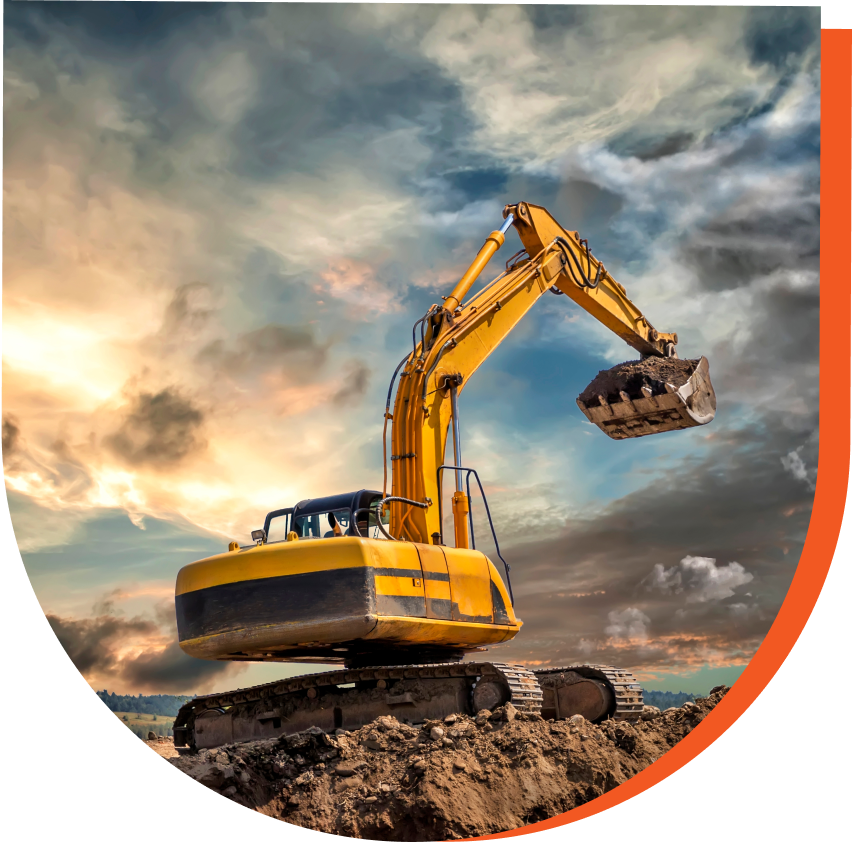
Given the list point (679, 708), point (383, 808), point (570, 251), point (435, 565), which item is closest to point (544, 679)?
point (679, 708)

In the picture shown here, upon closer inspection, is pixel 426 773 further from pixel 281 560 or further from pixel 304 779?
pixel 281 560

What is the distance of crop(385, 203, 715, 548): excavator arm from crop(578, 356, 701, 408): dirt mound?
132 mm

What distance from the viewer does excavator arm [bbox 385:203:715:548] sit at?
9.05m

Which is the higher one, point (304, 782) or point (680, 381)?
point (680, 381)

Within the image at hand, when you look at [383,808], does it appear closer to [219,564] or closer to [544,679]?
[219,564]

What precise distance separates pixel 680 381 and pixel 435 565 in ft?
18.7

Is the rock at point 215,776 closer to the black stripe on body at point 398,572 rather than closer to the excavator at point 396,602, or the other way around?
the excavator at point 396,602

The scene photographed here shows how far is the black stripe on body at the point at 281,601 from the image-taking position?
7453mm

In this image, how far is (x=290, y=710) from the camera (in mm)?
8492

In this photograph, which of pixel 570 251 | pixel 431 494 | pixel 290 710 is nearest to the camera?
pixel 290 710

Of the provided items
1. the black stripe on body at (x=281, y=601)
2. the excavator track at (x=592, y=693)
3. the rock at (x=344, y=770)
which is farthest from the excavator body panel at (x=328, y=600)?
the excavator track at (x=592, y=693)

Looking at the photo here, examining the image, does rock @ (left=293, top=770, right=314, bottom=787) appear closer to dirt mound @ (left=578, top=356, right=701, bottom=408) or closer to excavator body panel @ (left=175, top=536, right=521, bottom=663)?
excavator body panel @ (left=175, top=536, right=521, bottom=663)

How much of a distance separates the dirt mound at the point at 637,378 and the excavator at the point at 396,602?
2471mm

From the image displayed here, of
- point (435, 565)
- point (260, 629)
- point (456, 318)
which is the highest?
Answer: point (456, 318)
